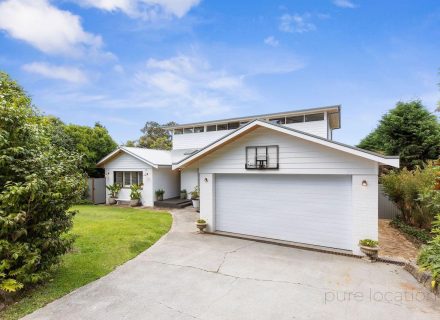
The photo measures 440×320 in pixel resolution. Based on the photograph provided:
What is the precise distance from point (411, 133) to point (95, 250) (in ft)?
63.5

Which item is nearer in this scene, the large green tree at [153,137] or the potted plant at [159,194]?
the potted plant at [159,194]

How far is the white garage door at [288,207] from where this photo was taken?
748 centimetres

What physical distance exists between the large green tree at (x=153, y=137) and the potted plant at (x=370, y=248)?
116ft

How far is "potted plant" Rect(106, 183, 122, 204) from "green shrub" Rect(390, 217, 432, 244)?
1667 cm

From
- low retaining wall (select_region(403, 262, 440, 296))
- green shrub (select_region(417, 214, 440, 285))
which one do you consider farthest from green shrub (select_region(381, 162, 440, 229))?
green shrub (select_region(417, 214, 440, 285))

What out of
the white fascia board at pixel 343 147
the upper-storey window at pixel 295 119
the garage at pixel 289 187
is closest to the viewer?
the white fascia board at pixel 343 147

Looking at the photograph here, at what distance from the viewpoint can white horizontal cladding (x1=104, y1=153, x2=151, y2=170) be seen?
16.7 metres

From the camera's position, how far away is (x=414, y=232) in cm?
927

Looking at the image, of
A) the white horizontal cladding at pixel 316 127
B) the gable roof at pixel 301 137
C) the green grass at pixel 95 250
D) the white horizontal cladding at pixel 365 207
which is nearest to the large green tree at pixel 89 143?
the green grass at pixel 95 250

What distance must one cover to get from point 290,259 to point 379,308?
8.53ft

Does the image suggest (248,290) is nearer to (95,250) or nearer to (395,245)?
(95,250)

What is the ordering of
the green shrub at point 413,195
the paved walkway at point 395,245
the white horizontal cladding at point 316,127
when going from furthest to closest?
the white horizontal cladding at point 316,127
the green shrub at point 413,195
the paved walkway at point 395,245

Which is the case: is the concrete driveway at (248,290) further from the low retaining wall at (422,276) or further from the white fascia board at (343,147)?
the white fascia board at (343,147)

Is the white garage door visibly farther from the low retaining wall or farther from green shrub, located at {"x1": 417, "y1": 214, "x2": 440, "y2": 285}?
green shrub, located at {"x1": 417, "y1": 214, "x2": 440, "y2": 285}
